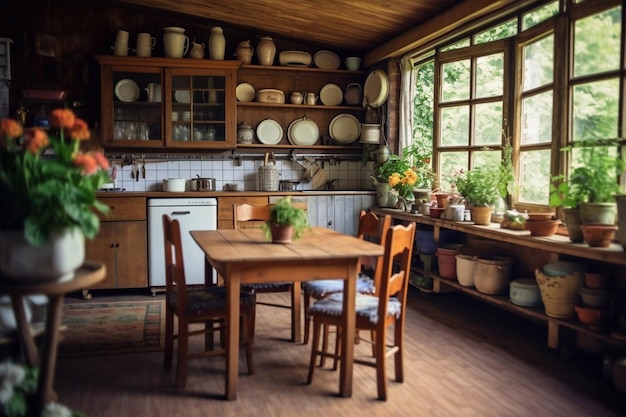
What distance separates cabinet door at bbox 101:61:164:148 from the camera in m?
5.34

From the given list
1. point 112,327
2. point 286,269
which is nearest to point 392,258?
point 286,269

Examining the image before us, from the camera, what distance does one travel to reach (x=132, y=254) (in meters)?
5.13

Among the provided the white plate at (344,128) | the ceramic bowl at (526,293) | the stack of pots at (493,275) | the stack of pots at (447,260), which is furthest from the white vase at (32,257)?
the white plate at (344,128)

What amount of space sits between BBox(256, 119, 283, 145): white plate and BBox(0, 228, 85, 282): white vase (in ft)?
14.1

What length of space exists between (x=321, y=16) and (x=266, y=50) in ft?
2.73

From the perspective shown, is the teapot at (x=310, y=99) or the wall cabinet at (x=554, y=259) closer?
the wall cabinet at (x=554, y=259)

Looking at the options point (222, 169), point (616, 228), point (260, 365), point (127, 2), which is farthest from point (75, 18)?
point (616, 228)

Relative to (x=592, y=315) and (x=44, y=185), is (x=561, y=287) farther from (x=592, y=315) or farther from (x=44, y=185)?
(x=44, y=185)

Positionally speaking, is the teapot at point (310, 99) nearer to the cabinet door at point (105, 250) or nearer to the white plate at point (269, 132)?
the white plate at point (269, 132)

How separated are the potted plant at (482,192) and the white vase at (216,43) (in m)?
2.84

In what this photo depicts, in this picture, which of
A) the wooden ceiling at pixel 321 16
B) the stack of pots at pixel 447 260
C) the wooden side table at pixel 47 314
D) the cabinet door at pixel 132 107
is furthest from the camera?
the cabinet door at pixel 132 107

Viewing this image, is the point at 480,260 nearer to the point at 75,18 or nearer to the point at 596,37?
the point at 596,37

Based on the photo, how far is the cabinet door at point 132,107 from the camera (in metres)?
5.34

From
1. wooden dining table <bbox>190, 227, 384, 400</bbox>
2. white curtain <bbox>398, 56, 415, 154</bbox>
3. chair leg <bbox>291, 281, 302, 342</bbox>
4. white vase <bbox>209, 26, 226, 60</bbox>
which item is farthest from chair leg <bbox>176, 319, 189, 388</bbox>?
white vase <bbox>209, 26, 226, 60</bbox>
